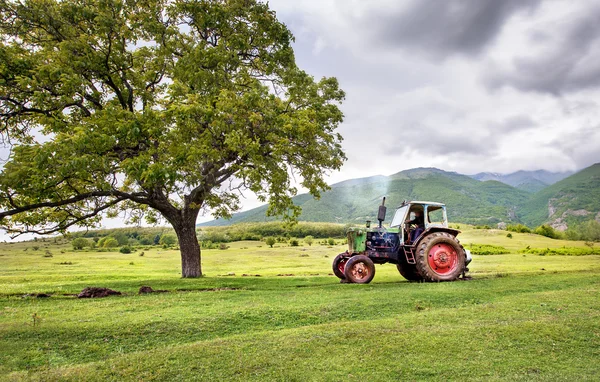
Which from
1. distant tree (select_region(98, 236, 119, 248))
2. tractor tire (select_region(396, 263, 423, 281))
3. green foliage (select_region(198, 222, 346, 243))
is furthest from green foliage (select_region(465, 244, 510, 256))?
distant tree (select_region(98, 236, 119, 248))

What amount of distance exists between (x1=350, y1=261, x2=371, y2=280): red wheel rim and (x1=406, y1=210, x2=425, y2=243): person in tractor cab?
2422 millimetres

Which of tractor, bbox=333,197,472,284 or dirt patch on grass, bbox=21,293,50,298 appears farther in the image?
tractor, bbox=333,197,472,284

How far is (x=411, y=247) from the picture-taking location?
1484 centimetres

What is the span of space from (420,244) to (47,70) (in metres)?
15.8

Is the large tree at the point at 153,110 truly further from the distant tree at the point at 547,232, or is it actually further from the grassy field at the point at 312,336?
the distant tree at the point at 547,232

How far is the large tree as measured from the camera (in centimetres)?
1352

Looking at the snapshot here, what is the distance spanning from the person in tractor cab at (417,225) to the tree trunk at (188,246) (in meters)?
10.8

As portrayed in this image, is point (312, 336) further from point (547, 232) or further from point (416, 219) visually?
point (547, 232)

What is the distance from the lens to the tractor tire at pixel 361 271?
14430 millimetres

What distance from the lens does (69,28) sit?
15.2 metres

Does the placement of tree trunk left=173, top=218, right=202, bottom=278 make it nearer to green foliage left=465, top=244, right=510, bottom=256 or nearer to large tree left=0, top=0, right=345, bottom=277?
large tree left=0, top=0, right=345, bottom=277

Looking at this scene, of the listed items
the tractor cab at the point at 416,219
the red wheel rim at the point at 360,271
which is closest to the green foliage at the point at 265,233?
the tractor cab at the point at 416,219

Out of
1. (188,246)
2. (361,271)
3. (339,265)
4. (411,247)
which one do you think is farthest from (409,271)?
(188,246)

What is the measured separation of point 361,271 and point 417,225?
11.1 feet
